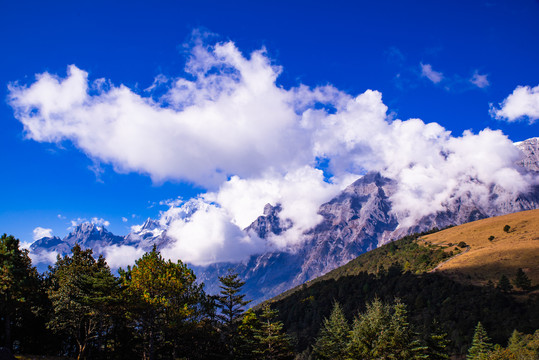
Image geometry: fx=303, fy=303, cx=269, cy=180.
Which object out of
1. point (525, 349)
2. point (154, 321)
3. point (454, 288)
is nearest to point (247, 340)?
point (154, 321)

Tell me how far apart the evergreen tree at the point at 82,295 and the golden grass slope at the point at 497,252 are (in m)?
114

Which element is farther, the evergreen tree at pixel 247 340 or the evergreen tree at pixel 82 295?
the evergreen tree at pixel 247 340

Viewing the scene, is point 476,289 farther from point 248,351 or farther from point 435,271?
point 248,351

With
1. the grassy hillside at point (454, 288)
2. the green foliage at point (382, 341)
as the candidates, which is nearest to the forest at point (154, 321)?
the green foliage at point (382, 341)

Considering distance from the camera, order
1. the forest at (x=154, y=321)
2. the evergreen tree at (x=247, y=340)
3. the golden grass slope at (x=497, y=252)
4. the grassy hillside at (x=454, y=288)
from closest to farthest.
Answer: the forest at (x=154, y=321), the evergreen tree at (x=247, y=340), the grassy hillside at (x=454, y=288), the golden grass slope at (x=497, y=252)

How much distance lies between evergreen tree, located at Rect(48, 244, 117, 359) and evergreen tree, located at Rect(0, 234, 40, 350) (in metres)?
3.38

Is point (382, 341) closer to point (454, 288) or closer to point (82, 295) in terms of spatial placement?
point (82, 295)

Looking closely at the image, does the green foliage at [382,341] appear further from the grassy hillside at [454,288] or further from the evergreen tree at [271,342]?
the grassy hillside at [454,288]

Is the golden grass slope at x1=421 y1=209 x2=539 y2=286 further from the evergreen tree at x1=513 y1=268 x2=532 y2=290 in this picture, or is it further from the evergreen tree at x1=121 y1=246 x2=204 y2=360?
the evergreen tree at x1=121 y1=246 x2=204 y2=360

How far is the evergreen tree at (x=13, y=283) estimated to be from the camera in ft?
123

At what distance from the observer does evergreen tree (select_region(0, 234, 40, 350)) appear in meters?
37.6

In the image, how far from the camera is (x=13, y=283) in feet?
124

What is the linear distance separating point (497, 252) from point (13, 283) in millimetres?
142684

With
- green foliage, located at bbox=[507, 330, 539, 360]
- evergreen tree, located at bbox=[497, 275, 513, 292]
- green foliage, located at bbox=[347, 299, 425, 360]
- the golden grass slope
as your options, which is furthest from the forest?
the golden grass slope
